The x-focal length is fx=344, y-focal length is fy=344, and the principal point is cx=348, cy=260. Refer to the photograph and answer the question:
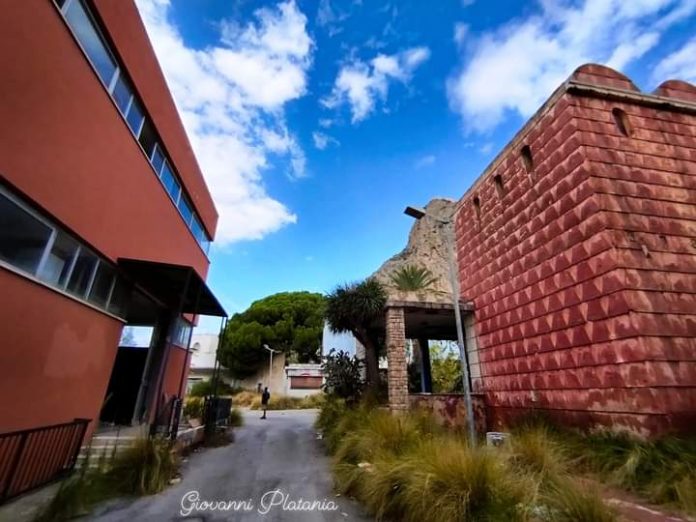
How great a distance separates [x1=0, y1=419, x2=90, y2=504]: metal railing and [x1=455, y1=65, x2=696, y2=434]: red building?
868cm

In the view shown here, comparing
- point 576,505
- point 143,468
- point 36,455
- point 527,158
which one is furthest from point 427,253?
point 36,455

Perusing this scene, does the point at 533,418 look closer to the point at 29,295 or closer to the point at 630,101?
the point at 630,101

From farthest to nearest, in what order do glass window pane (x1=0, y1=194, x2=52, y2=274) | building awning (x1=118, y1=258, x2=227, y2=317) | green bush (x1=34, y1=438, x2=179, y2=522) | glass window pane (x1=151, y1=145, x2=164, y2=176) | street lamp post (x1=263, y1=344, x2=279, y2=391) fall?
1. street lamp post (x1=263, y1=344, x2=279, y2=391)
2. glass window pane (x1=151, y1=145, x2=164, y2=176)
3. building awning (x1=118, y1=258, x2=227, y2=317)
4. glass window pane (x1=0, y1=194, x2=52, y2=274)
5. green bush (x1=34, y1=438, x2=179, y2=522)

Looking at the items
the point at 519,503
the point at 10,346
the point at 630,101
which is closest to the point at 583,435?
the point at 519,503

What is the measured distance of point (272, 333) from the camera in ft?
105

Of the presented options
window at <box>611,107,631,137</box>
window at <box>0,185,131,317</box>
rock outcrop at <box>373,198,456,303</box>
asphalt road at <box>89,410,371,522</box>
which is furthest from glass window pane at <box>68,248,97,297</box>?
rock outcrop at <box>373,198,456,303</box>

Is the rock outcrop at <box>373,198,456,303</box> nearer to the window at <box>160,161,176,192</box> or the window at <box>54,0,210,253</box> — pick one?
the window at <box>160,161,176,192</box>

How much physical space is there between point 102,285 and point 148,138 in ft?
13.9

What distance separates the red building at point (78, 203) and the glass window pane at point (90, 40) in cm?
3

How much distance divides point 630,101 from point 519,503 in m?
7.90

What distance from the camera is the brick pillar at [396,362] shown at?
8984 mm

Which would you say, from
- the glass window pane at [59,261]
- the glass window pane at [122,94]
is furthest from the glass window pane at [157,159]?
the glass window pane at [59,261]

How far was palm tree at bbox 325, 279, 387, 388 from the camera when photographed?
35.8 ft

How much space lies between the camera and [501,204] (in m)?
9.13
